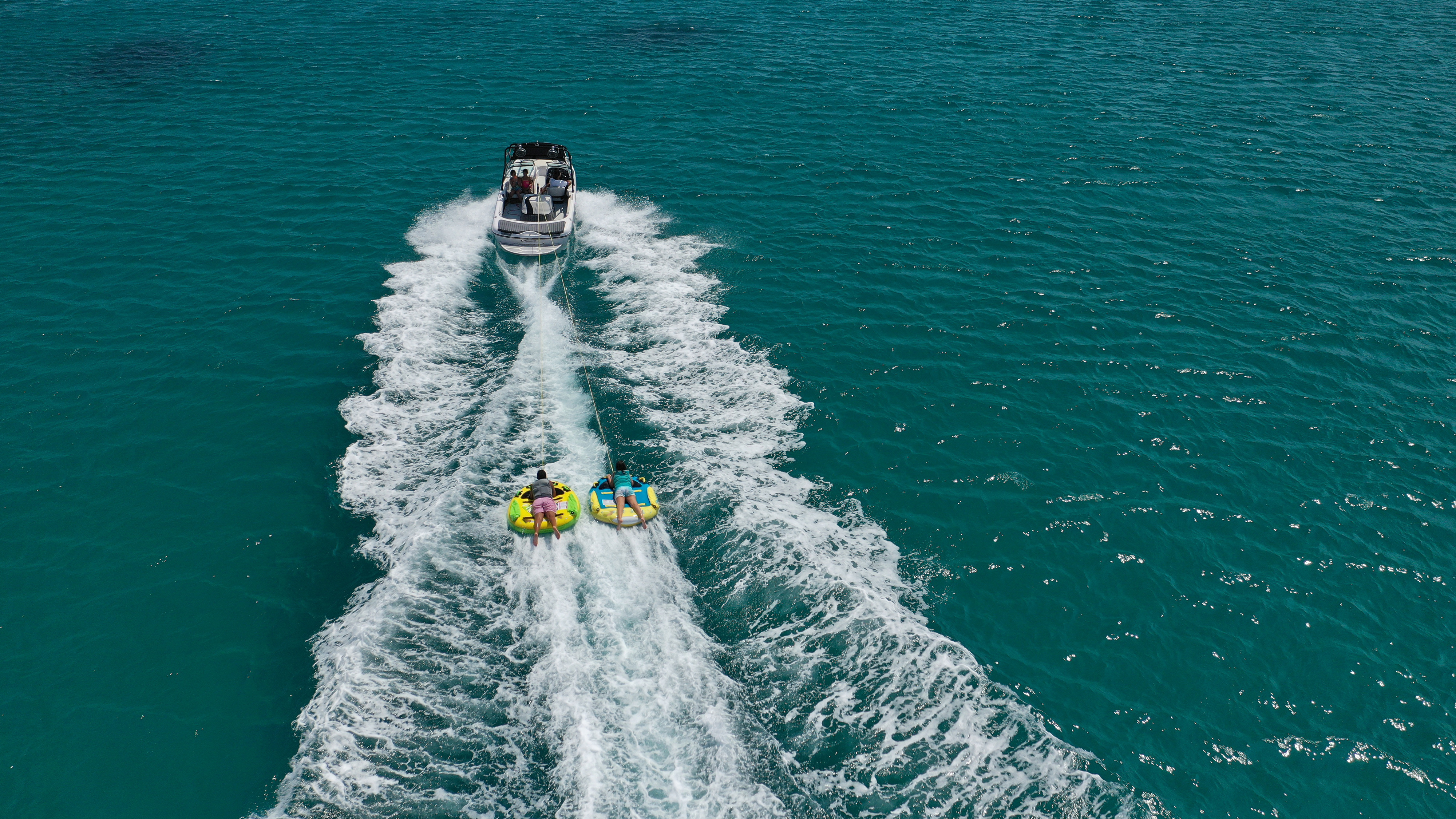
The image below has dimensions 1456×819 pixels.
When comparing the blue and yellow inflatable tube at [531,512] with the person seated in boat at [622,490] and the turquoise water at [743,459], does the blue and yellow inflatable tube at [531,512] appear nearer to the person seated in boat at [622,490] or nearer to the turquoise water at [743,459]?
the turquoise water at [743,459]

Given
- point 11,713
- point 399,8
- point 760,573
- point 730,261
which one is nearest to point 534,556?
point 760,573

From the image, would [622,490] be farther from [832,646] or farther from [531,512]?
[832,646]

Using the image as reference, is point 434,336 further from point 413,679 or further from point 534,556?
point 413,679

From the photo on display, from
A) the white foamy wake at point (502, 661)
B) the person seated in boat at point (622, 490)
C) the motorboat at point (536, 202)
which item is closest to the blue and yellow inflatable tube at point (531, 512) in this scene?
the white foamy wake at point (502, 661)

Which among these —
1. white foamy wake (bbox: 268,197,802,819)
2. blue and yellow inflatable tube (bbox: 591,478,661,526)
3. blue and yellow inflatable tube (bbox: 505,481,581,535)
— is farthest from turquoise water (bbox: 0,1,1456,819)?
blue and yellow inflatable tube (bbox: 505,481,581,535)

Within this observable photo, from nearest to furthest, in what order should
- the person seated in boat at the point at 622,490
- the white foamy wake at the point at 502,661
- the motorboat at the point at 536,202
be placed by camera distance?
the white foamy wake at the point at 502,661 → the person seated in boat at the point at 622,490 → the motorboat at the point at 536,202

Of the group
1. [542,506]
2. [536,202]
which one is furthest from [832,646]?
[536,202]
